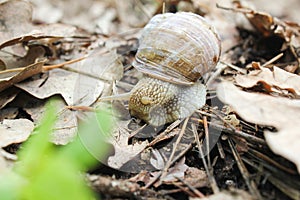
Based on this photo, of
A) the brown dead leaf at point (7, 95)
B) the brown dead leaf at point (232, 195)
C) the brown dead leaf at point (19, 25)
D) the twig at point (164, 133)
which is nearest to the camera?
the brown dead leaf at point (232, 195)

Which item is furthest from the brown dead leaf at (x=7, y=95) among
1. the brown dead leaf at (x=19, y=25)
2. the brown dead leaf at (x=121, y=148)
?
the brown dead leaf at (x=121, y=148)

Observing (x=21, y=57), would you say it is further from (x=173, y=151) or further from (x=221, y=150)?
(x=221, y=150)

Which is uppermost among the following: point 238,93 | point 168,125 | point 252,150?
point 238,93

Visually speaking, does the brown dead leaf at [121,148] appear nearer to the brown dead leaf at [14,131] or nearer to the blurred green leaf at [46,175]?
the blurred green leaf at [46,175]

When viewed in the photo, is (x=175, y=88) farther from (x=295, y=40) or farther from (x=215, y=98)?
(x=295, y=40)

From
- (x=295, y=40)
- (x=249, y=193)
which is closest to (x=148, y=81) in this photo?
(x=249, y=193)

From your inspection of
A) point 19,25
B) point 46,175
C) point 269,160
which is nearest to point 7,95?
point 19,25
